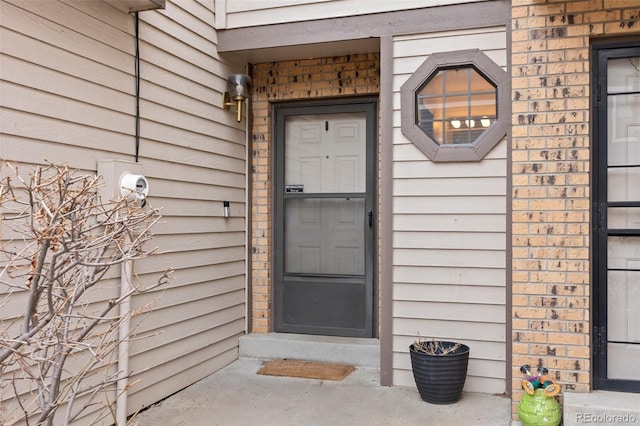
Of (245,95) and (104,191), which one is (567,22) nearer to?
(245,95)

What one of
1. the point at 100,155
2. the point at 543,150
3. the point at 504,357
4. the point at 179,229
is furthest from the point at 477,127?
the point at 100,155

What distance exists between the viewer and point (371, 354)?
4117 mm

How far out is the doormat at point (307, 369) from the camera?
3.95m

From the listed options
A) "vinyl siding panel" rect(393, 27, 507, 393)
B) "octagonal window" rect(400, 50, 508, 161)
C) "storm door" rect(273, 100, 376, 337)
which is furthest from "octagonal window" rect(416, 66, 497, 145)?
"storm door" rect(273, 100, 376, 337)

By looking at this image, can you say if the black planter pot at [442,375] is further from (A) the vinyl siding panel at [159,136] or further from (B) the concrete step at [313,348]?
(A) the vinyl siding panel at [159,136]

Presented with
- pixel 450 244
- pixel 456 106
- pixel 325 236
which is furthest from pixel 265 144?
pixel 450 244

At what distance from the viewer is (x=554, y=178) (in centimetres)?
298

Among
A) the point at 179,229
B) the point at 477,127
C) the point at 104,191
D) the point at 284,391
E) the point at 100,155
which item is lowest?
the point at 284,391

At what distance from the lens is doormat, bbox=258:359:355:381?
13.0 ft

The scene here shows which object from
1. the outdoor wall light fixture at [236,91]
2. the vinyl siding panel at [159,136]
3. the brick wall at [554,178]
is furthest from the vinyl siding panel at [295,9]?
the brick wall at [554,178]

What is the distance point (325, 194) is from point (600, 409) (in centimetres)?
257

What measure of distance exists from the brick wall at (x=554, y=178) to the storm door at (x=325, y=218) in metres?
1.57

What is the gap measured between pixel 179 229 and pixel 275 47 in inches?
62.8

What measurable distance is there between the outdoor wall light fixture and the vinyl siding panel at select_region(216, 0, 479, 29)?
397 mm
